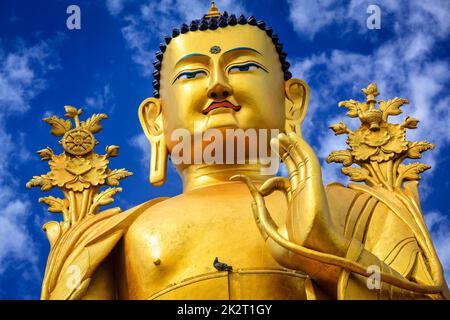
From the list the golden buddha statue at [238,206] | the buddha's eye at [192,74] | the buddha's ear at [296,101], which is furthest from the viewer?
the buddha's ear at [296,101]

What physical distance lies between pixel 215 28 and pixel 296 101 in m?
0.85

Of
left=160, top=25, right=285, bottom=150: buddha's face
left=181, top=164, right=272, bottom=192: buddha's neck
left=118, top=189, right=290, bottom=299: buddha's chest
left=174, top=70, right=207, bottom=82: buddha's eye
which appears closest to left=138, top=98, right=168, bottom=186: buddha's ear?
left=160, top=25, right=285, bottom=150: buddha's face

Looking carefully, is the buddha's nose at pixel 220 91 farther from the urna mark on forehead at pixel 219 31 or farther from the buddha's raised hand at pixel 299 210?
the buddha's raised hand at pixel 299 210

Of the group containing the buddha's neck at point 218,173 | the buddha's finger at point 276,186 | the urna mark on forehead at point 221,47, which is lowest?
the buddha's finger at point 276,186

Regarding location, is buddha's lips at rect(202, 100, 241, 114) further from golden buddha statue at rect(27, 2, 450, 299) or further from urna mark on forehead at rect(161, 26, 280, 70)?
urna mark on forehead at rect(161, 26, 280, 70)

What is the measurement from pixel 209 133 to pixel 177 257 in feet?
3.45

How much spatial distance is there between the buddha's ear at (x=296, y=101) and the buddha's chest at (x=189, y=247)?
109 centimetres

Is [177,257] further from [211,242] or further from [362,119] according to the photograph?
[362,119]

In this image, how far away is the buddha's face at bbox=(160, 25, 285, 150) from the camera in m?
7.31

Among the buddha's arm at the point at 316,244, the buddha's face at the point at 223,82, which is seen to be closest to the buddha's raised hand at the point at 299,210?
the buddha's arm at the point at 316,244

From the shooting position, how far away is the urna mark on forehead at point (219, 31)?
7695 millimetres

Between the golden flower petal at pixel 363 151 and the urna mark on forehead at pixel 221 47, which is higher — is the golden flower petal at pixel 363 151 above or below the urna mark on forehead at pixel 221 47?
below

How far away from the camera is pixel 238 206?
22.5 feet
